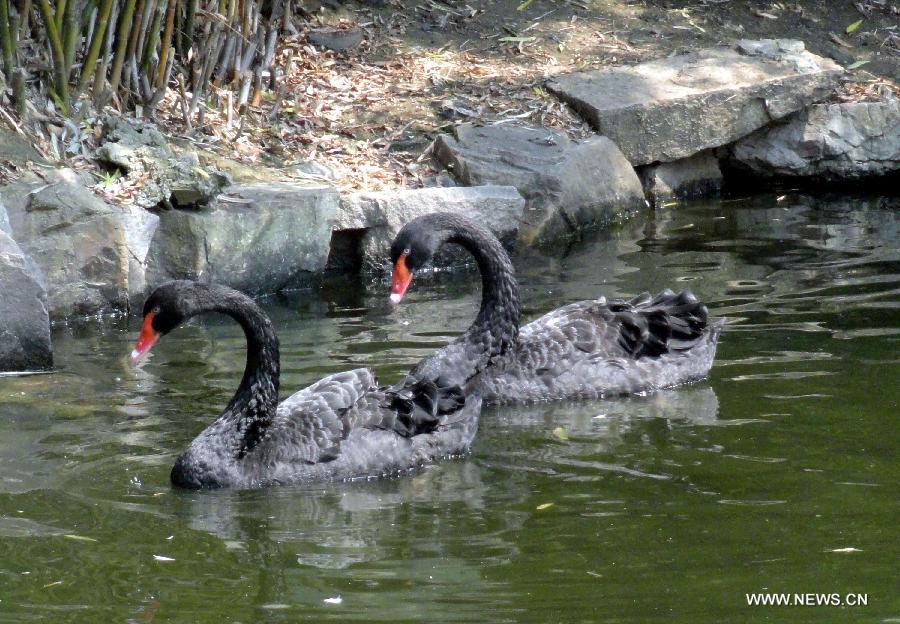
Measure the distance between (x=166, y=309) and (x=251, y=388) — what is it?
473 millimetres

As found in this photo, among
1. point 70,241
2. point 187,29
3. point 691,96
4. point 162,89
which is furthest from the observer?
point 691,96

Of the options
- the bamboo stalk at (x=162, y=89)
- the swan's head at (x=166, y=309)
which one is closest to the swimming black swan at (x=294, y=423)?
the swan's head at (x=166, y=309)

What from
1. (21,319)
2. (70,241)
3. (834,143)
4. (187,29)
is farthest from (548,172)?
(21,319)

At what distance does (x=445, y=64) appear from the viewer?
11.6 m

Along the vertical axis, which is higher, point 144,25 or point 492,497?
→ point 144,25

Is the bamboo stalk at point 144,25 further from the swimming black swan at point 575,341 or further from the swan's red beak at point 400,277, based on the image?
the swan's red beak at point 400,277

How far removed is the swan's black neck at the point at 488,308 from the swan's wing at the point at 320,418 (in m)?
0.93

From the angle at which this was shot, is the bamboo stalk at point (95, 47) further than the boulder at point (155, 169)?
Yes

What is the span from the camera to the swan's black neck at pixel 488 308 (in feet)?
22.6

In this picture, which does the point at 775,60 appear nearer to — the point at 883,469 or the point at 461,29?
the point at 461,29

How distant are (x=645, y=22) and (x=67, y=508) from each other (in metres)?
8.86

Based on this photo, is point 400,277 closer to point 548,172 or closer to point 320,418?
point 320,418

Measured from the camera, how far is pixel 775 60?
11.7m

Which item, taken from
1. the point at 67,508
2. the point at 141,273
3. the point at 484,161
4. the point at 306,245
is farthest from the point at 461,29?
the point at 67,508
